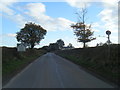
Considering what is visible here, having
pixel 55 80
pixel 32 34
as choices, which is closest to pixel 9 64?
pixel 55 80

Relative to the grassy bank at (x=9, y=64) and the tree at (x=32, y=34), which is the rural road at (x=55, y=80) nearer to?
the grassy bank at (x=9, y=64)

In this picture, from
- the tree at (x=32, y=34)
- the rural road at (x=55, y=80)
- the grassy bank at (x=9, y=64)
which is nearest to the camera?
the rural road at (x=55, y=80)

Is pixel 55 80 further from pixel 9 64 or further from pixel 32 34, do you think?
pixel 32 34

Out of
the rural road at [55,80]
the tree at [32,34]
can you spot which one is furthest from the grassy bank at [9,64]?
the tree at [32,34]

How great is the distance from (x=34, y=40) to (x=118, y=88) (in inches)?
2939

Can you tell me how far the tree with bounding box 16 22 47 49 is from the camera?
8650 cm

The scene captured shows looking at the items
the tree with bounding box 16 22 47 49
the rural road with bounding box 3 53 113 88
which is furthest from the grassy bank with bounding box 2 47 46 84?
the tree with bounding box 16 22 47 49

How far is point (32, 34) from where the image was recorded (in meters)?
87.2

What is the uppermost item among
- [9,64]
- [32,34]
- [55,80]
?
[32,34]

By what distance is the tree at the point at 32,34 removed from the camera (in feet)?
284

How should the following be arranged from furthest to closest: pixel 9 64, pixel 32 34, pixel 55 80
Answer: pixel 32 34 → pixel 9 64 → pixel 55 80

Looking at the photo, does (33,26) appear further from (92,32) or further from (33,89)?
(33,89)

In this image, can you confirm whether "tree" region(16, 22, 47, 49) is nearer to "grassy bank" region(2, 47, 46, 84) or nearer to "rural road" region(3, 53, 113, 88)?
"grassy bank" region(2, 47, 46, 84)

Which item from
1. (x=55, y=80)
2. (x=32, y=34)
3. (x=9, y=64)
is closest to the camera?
(x=55, y=80)
